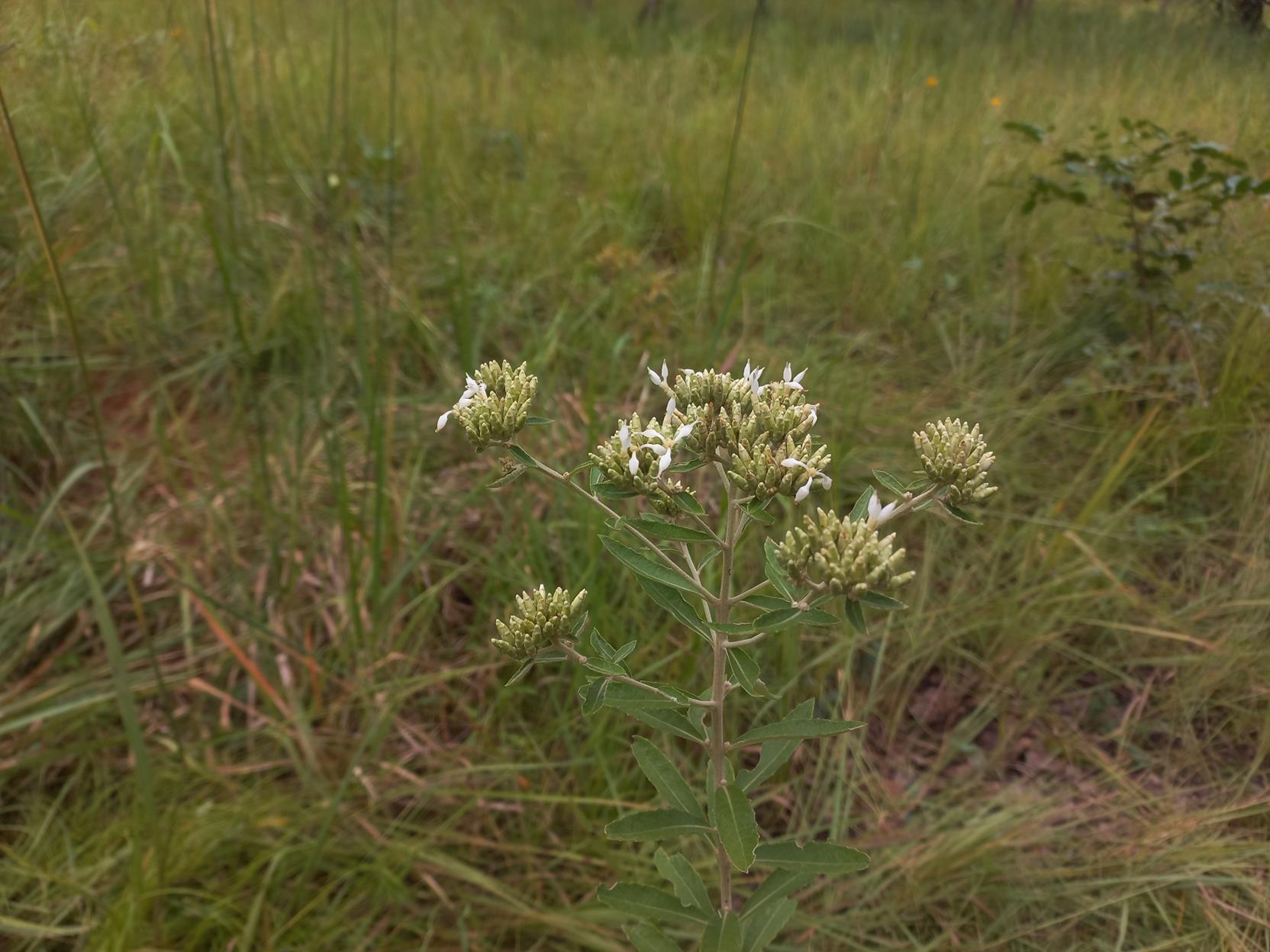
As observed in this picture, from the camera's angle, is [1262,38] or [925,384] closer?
[1262,38]

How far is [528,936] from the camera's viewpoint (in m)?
1.76

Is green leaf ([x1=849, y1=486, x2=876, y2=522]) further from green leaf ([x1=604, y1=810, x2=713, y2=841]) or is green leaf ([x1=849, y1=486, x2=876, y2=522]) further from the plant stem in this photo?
green leaf ([x1=604, y1=810, x2=713, y2=841])

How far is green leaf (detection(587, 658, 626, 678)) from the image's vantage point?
1.06 m

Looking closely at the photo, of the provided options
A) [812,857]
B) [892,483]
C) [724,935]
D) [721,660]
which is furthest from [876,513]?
[724,935]

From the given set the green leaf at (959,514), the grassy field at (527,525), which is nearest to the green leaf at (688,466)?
the green leaf at (959,514)

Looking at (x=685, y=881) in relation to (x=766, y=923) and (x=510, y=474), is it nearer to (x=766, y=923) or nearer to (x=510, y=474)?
(x=766, y=923)

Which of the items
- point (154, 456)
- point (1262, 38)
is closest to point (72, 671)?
point (154, 456)

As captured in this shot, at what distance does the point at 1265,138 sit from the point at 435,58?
4.05 meters

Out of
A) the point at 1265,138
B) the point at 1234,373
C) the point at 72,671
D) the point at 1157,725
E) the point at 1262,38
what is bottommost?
the point at 72,671

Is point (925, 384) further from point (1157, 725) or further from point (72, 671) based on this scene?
point (72, 671)

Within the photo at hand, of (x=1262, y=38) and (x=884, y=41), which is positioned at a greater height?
(x=1262, y=38)

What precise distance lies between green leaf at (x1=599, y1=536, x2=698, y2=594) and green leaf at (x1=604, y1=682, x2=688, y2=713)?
0.41ft

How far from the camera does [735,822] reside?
1.11 metres

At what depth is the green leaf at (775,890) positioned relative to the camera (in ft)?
4.26
